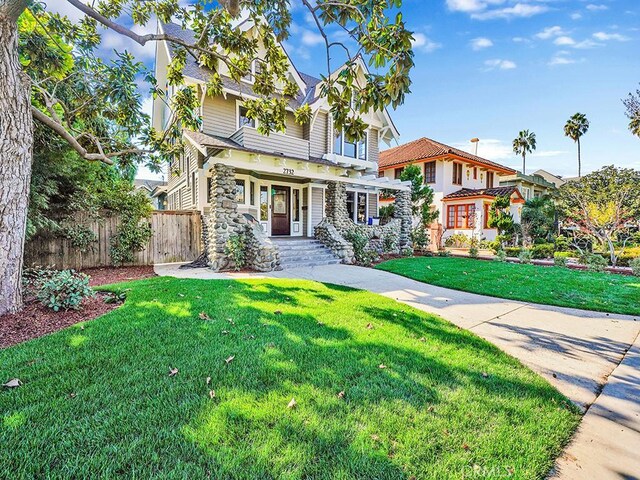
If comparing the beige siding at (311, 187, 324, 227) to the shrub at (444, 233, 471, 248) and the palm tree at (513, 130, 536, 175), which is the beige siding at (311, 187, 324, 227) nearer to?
the shrub at (444, 233, 471, 248)

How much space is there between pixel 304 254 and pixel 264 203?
4.27 m

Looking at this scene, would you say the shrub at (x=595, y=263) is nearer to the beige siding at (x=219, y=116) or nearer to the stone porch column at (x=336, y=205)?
the stone porch column at (x=336, y=205)

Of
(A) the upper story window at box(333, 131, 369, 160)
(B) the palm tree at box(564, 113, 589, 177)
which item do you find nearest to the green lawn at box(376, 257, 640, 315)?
(A) the upper story window at box(333, 131, 369, 160)

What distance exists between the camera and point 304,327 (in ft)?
14.2

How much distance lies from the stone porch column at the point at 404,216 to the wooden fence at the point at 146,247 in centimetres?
954

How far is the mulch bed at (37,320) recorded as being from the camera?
12.8ft

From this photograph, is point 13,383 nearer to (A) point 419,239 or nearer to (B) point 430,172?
(A) point 419,239

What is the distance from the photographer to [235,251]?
32.3 feet

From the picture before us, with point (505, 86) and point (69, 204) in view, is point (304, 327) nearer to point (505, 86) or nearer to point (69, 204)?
point (69, 204)

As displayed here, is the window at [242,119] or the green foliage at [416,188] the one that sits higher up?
the window at [242,119]

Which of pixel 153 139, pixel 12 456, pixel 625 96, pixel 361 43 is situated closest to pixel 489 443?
pixel 12 456

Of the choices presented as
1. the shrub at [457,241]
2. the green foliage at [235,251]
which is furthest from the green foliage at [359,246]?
the shrub at [457,241]

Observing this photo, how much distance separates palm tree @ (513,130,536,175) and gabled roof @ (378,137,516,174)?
40.7ft

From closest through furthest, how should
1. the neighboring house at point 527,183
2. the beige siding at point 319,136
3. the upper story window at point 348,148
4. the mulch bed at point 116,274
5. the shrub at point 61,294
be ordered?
1. the shrub at point 61,294
2. the mulch bed at point 116,274
3. the beige siding at point 319,136
4. the upper story window at point 348,148
5. the neighboring house at point 527,183
